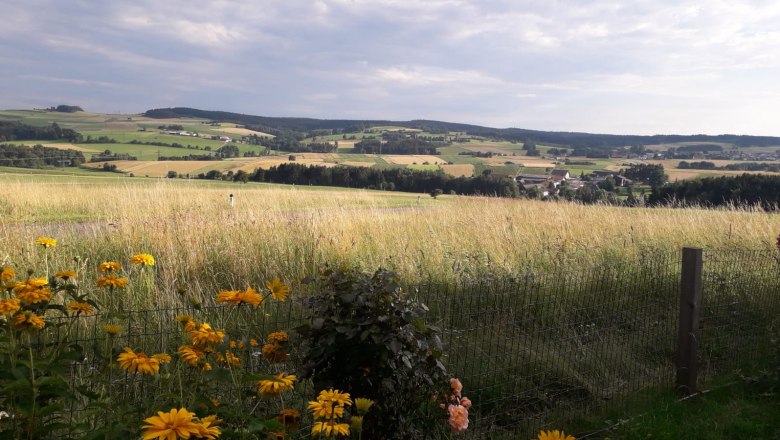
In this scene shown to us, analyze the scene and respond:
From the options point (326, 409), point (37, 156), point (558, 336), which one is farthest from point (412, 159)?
point (326, 409)

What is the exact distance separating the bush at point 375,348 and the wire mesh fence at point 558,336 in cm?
81

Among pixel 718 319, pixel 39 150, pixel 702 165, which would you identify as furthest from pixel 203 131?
pixel 718 319

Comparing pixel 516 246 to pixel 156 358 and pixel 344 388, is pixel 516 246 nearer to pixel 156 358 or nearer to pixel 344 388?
pixel 344 388

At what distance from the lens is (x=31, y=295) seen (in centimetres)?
219

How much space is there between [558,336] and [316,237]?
3.95 m

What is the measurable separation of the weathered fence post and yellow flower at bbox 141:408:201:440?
16.0 feet

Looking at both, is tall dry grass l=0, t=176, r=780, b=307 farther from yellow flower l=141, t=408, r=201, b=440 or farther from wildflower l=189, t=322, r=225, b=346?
yellow flower l=141, t=408, r=201, b=440

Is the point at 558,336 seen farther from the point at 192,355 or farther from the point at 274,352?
the point at 192,355

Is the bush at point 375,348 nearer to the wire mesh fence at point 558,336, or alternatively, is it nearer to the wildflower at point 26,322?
the wire mesh fence at point 558,336

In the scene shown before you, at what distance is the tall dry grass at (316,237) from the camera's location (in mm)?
7129

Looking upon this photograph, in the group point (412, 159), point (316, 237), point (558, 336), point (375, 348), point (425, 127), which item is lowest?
point (558, 336)

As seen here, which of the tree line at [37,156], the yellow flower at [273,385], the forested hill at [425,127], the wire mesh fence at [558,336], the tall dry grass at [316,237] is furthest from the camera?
the forested hill at [425,127]

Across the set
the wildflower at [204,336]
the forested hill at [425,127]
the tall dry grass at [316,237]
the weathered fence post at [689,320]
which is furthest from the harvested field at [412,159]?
the wildflower at [204,336]

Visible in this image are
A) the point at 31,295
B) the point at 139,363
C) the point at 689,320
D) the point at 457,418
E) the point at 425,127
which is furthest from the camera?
the point at 425,127
